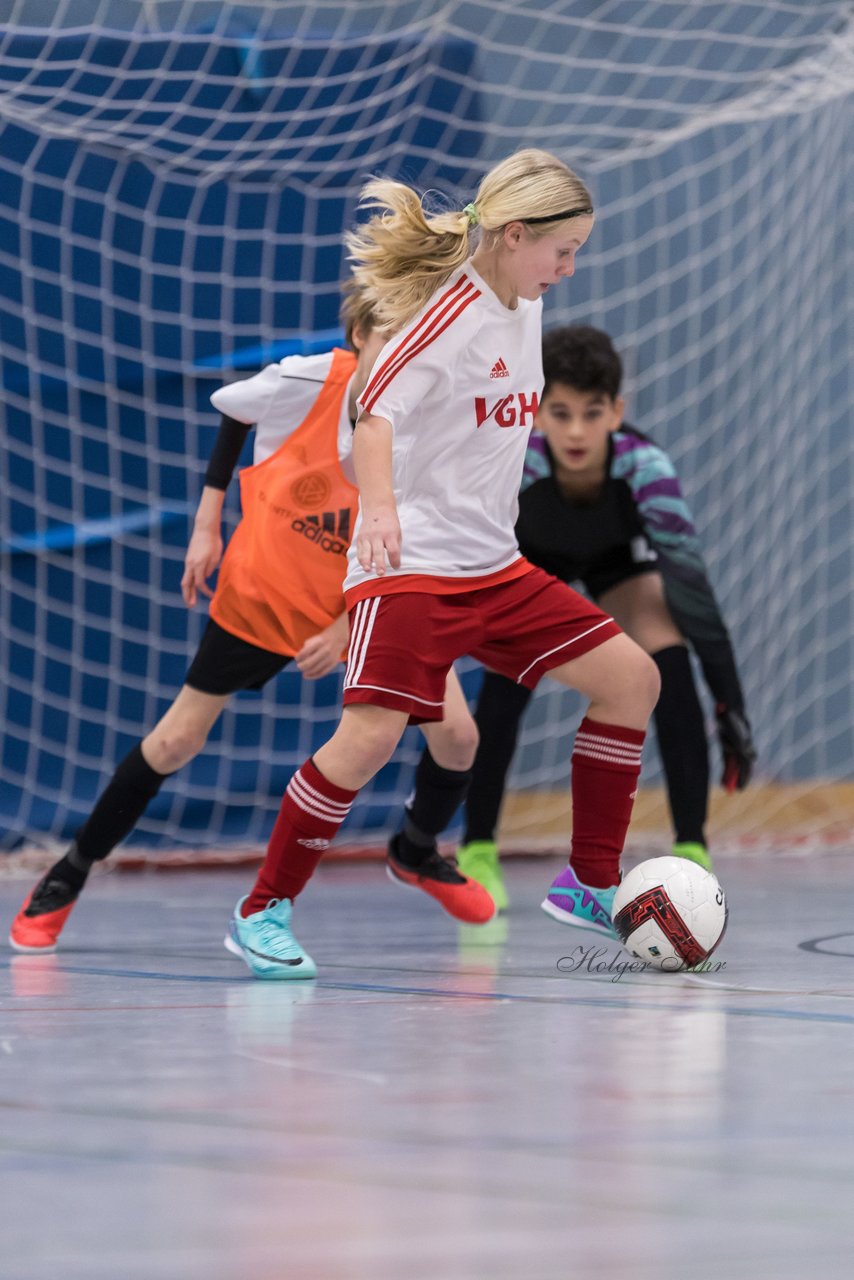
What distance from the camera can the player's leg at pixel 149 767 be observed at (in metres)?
3.12

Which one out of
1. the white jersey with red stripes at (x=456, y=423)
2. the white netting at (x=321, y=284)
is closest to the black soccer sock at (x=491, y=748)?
the white jersey with red stripes at (x=456, y=423)

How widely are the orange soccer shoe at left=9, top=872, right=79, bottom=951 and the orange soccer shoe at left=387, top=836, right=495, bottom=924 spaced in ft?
1.90

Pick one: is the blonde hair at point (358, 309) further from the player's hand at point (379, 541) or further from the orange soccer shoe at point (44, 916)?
the orange soccer shoe at point (44, 916)

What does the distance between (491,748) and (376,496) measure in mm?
1494

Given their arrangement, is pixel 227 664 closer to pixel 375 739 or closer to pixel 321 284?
pixel 375 739

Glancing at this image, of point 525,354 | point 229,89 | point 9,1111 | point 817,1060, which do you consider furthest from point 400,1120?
point 229,89

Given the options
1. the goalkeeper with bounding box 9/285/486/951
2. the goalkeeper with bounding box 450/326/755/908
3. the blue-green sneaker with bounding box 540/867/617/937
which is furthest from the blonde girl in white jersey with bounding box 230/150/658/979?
the goalkeeper with bounding box 450/326/755/908

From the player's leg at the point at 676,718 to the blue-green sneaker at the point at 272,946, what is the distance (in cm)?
128

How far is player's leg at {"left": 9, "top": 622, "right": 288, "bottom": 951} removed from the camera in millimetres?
3121

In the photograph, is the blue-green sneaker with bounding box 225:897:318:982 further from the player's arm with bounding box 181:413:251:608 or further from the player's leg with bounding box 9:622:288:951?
the player's arm with bounding box 181:413:251:608

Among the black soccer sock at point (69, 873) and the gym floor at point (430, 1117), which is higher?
the gym floor at point (430, 1117)

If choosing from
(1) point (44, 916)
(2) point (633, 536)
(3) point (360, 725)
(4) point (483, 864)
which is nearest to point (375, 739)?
(3) point (360, 725)

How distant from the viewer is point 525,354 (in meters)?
2.77

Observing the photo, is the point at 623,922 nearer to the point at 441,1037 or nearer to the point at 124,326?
the point at 441,1037
